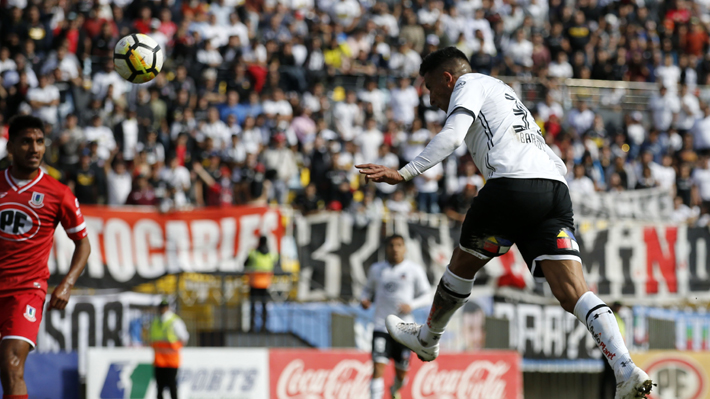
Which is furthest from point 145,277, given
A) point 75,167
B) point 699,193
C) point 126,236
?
point 699,193

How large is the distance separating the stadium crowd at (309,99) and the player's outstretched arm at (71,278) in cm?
851

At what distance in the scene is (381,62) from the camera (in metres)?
22.2

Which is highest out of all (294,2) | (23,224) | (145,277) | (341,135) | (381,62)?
(294,2)

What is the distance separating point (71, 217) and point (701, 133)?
17893 millimetres

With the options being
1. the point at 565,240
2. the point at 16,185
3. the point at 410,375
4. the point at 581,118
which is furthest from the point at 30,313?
the point at 581,118

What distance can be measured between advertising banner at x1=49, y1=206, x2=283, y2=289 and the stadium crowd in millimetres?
665

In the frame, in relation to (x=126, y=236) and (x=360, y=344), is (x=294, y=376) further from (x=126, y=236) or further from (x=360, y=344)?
(x=126, y=236)

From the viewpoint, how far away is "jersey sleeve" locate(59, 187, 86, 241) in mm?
7844

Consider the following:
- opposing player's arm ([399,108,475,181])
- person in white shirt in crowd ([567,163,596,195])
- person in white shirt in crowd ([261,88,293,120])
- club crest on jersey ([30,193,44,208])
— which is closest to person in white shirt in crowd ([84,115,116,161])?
person in white shirt in crowd ([261,88,293,120])

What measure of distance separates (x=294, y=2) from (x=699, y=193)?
34.6ft

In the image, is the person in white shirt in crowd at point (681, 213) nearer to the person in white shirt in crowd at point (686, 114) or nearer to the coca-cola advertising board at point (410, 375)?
the person in white shirt in crowd at point (686, 114)

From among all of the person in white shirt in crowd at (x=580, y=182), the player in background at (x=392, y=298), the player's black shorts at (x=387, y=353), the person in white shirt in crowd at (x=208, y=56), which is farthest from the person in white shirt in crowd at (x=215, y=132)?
the player's black shorts at (x=387, y=353)

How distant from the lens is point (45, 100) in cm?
1798

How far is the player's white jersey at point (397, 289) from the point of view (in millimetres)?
12555
